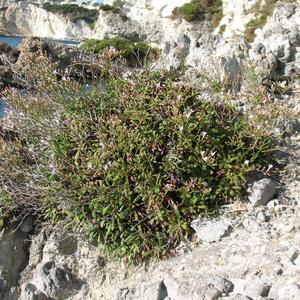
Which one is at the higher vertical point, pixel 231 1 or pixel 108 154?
pixel 108 154

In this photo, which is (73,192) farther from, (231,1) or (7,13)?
(7,13)

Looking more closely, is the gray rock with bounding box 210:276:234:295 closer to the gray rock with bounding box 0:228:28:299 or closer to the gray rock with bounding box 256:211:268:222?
the gray rock with bounding box 256:211:268:222

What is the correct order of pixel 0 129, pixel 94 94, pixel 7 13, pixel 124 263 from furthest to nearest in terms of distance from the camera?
1. pixel 7 13
2. pixel 0 129
3. pixel 94 94
4. pixel 124 263

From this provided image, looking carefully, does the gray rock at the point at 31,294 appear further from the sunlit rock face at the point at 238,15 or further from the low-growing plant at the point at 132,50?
the sunlit rock face at the point at 238,15

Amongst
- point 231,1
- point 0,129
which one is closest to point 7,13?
point 231,1

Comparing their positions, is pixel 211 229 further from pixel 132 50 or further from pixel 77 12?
pixel 77 12

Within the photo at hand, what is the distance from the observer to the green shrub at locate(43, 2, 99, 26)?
71.9m

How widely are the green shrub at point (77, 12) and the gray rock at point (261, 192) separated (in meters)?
67.9

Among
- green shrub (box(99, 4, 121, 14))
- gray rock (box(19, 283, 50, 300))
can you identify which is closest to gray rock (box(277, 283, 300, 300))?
gray rock (box(19, 283, 50, 300))

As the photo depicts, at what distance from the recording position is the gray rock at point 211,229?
13.9 feet

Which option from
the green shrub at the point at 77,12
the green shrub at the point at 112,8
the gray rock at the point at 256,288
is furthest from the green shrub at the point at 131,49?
the green shrub at the point at 77,12

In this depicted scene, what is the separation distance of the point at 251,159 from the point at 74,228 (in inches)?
74.7

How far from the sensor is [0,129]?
5730 millimetres

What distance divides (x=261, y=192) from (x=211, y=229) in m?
0.61
